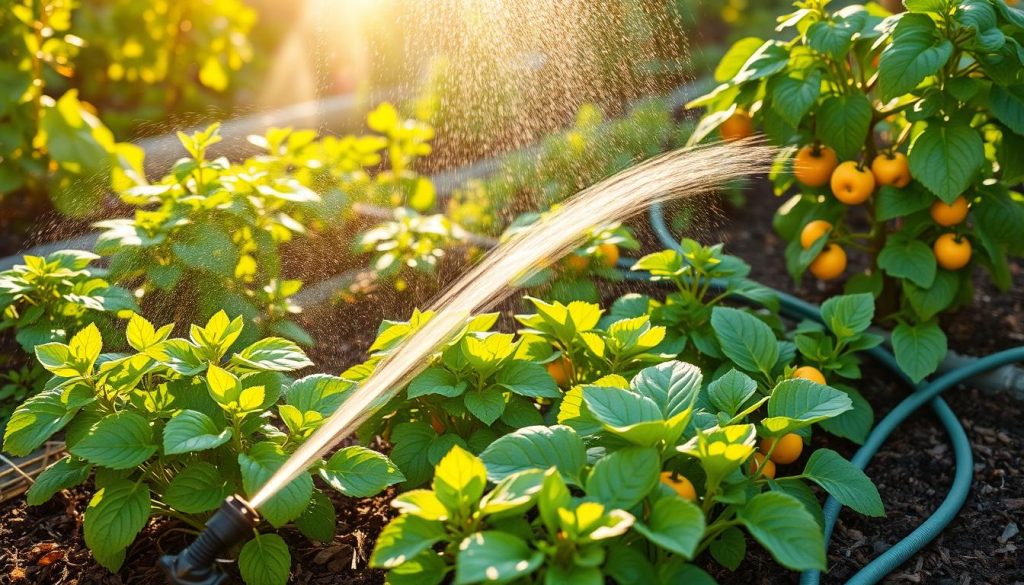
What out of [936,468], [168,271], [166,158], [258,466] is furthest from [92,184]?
[936,468]

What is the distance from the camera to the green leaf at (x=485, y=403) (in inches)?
76.2

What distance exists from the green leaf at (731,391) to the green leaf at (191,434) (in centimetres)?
103

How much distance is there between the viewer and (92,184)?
3594 millimetres

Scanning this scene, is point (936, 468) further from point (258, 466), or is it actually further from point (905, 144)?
point (258, 466)

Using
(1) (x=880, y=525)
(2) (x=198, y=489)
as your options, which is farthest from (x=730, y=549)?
(2) (x=198, y=489)

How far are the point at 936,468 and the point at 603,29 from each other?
125 inches

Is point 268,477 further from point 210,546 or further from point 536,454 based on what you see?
point 536,454

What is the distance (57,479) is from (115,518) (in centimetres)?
21

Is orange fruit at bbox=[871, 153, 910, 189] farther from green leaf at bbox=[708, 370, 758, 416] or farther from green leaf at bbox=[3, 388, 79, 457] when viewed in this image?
green leaf at bbox=[3, 388, 79, 457]

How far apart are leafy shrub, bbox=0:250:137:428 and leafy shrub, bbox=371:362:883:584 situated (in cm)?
117

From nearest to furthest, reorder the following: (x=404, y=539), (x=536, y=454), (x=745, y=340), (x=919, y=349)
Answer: (x=404, y=539) → (x=536, y=454) → (x=745, y=340) → (x=919, y=349)

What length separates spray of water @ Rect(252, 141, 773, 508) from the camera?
1941mm

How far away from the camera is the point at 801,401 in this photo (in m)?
1.89

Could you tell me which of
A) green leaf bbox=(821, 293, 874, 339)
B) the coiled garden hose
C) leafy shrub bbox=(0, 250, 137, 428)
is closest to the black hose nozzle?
leafy shrub bbox=(0, 250, 137, 428)
